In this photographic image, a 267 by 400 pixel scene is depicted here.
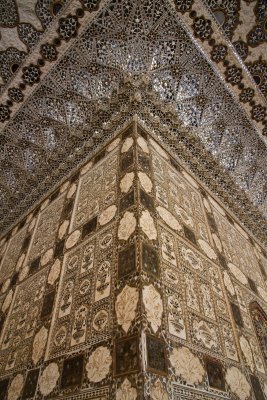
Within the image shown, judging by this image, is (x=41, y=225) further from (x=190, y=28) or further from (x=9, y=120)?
(x=190, y=28)

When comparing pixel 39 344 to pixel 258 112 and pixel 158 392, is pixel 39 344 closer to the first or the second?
pixel 158 392

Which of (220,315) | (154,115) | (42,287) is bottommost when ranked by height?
(220,315)

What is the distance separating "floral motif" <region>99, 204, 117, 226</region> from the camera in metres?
2.37

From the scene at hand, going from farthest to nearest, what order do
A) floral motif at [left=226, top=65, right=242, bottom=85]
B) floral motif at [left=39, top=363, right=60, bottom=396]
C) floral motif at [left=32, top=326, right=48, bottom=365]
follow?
floral motif at [left=226, top=65, right=242, bottom=85]
floral motif at [left=32, top=326, right=48, bottom=365]
floral motif at [left=39, top=363, right=60, bottom=396]

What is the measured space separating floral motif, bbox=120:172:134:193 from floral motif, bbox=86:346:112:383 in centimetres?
119

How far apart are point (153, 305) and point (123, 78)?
8.81ft

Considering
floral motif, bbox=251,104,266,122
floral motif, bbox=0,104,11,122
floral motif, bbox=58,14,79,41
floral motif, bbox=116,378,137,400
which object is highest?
floral motif, bbox=251,104,266,122

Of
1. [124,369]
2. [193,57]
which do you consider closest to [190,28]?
[193,57]

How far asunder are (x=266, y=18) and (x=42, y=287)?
364 centimetres

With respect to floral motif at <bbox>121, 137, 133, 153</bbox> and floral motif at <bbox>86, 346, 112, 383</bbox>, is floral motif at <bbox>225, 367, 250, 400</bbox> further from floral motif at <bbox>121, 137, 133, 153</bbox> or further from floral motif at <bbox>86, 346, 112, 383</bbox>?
floral motif at <bbox>121, 137, 133, 153</bbox>

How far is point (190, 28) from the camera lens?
329 cm

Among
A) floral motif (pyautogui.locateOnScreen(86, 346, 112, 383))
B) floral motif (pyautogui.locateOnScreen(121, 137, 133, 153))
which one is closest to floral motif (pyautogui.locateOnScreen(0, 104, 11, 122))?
floral motif (pyautogui.locateOnScreen(121, 137, 133, 153))

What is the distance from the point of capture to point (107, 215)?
2.43 metres

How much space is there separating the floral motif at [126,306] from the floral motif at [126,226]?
40 cm
